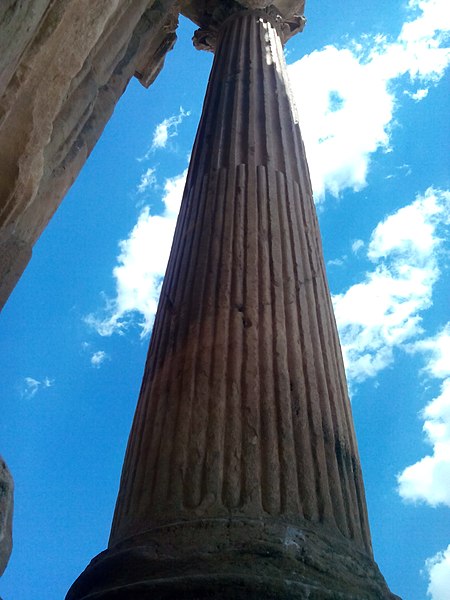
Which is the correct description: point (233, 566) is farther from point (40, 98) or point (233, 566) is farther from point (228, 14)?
point (228, 14)

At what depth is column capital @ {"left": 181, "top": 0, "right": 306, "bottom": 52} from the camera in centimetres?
1120

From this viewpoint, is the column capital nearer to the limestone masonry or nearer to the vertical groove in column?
the limestone masonry

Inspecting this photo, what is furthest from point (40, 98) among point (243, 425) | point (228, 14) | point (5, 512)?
point (228, 14)

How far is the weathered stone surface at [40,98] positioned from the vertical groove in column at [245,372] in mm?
1520

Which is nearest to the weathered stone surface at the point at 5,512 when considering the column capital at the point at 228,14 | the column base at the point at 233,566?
the column base at the point at 233,566

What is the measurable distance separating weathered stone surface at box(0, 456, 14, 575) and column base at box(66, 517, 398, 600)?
1.05 metres

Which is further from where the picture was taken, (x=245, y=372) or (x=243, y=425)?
(x=245, y=372)

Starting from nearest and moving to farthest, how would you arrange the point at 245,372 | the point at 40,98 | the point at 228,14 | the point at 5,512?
1. the point at 5,512
2. the point at 40,98
3. the point at 245,372
4. the point at 228,14

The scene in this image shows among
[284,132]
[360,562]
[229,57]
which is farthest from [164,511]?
[229,57]

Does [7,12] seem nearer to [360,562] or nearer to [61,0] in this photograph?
[61,0]

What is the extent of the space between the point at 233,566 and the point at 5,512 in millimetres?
1390

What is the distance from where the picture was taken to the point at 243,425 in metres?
4.28

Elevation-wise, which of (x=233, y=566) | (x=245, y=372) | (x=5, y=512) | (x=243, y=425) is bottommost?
(x=5, y=512)

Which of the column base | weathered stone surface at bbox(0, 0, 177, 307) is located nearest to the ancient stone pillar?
the column base
